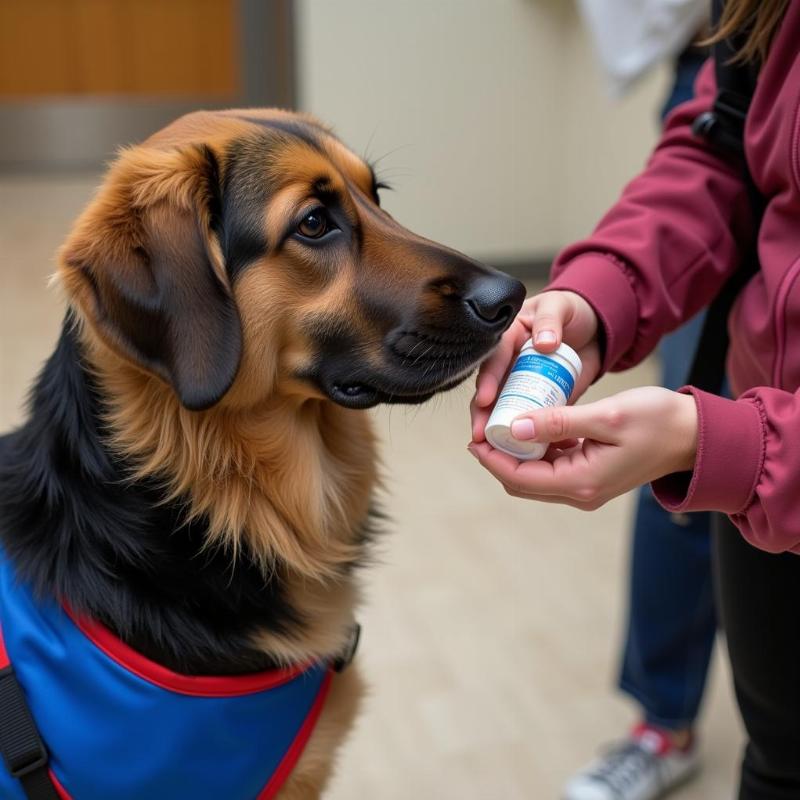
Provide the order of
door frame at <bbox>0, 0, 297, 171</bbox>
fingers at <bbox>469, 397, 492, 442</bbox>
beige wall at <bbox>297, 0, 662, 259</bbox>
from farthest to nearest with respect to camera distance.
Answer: door frame at <bbox>0, 0, 297, 171</bbox> → beige wall at <bbox>297, 0, 662, 259</bbox> → fingers at <bbox>469, 397, 492, 442</bbox>

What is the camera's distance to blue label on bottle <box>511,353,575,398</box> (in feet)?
3.57

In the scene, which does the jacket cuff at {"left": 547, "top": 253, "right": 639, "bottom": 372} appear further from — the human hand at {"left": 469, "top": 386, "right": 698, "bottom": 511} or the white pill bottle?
the human hand at {"left": 469, "top": 386, "right": 698, "bottom": 511}

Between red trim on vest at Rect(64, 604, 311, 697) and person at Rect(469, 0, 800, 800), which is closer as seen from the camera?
person at Rect(469, 0, 800, 800)

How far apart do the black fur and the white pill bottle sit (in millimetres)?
413

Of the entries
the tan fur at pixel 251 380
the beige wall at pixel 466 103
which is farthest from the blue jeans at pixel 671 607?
the beige wall at pixel 466 103

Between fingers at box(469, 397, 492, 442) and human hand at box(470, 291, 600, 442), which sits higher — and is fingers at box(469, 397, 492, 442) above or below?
below

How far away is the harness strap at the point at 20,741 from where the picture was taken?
45.3 inches

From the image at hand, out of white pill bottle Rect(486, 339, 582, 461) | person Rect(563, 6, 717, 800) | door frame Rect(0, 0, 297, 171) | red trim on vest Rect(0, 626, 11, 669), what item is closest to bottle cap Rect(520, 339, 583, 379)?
white pill bottle Rect(486, 339, 582, 461)

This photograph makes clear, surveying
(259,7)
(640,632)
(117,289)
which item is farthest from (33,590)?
(259,7)

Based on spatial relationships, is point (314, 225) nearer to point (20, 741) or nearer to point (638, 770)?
point (20, 741)

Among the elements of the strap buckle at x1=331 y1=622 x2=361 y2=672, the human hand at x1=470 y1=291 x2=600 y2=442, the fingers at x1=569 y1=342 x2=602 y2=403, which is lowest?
the strap buckle at x1=331 y1=622 x2=361 y2=672

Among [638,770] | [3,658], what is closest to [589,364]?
[3,658]

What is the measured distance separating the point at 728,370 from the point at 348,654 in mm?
612

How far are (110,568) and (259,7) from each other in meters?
4.78
